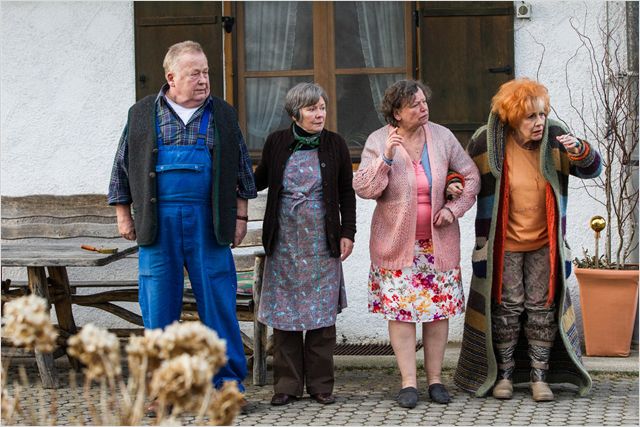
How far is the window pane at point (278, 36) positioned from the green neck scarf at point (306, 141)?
188 centimetres

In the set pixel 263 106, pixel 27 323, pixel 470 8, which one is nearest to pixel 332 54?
pixel 263 106

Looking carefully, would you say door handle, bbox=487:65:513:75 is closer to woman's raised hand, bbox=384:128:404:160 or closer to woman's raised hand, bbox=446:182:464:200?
woman's raised hand, bbox=446:182:464:200

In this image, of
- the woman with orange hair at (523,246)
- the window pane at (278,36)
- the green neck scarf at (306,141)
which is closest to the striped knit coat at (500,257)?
the woman with orange hair at (523,246)

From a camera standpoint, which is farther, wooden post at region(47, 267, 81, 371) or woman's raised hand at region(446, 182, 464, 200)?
wooden post at region(47, 267, 81, 371)

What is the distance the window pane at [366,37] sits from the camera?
726 cm

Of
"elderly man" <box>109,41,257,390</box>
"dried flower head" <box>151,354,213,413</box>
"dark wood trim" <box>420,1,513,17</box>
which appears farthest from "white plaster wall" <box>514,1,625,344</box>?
"dried flower head" <box>151,354,213,413</box>

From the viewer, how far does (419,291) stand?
17.8ft

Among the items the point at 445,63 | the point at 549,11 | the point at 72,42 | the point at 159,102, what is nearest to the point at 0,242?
the point at 72,42

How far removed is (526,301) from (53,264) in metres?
2.31

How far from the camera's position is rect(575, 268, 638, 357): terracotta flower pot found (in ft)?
21.5

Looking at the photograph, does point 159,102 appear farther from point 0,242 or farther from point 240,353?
point 0,242

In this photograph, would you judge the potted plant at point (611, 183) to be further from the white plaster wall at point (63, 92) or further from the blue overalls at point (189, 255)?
the white plaster wall at point (63, 92)

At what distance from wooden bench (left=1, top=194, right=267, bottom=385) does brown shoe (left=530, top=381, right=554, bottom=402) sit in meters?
1.40

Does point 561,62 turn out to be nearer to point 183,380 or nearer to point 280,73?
point 280,73
